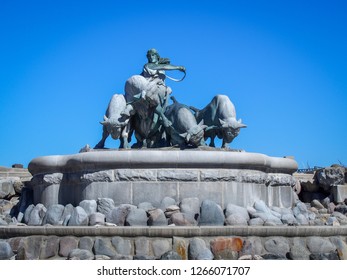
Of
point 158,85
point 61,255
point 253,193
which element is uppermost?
point 158,85

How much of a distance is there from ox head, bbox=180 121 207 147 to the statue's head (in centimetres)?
252

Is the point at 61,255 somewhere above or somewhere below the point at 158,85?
below

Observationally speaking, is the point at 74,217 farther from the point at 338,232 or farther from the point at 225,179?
the point at 338,232

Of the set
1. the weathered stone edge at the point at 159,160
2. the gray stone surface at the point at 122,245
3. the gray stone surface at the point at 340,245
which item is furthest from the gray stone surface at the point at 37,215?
the gray stone surface at the point at 340,245

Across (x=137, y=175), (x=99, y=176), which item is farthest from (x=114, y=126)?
(x=137, y=175)

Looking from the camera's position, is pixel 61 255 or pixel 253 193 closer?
pixel 61 255

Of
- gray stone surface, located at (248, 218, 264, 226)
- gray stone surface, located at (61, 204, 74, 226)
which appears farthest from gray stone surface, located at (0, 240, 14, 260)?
gray stone surface, located at (248, 218, 264, 226)

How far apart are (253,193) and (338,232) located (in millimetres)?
2549

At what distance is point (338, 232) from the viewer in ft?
25.1

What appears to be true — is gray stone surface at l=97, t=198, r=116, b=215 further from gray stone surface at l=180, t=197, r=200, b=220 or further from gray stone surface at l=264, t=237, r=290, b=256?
gray stone surface at l=264, t=237, r=290, b=256

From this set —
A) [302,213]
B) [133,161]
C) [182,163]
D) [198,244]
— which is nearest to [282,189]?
[302,213]

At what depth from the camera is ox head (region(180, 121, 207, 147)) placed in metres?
10.6

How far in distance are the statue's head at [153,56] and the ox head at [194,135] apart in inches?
99.2

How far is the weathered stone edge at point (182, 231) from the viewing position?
289 inches
